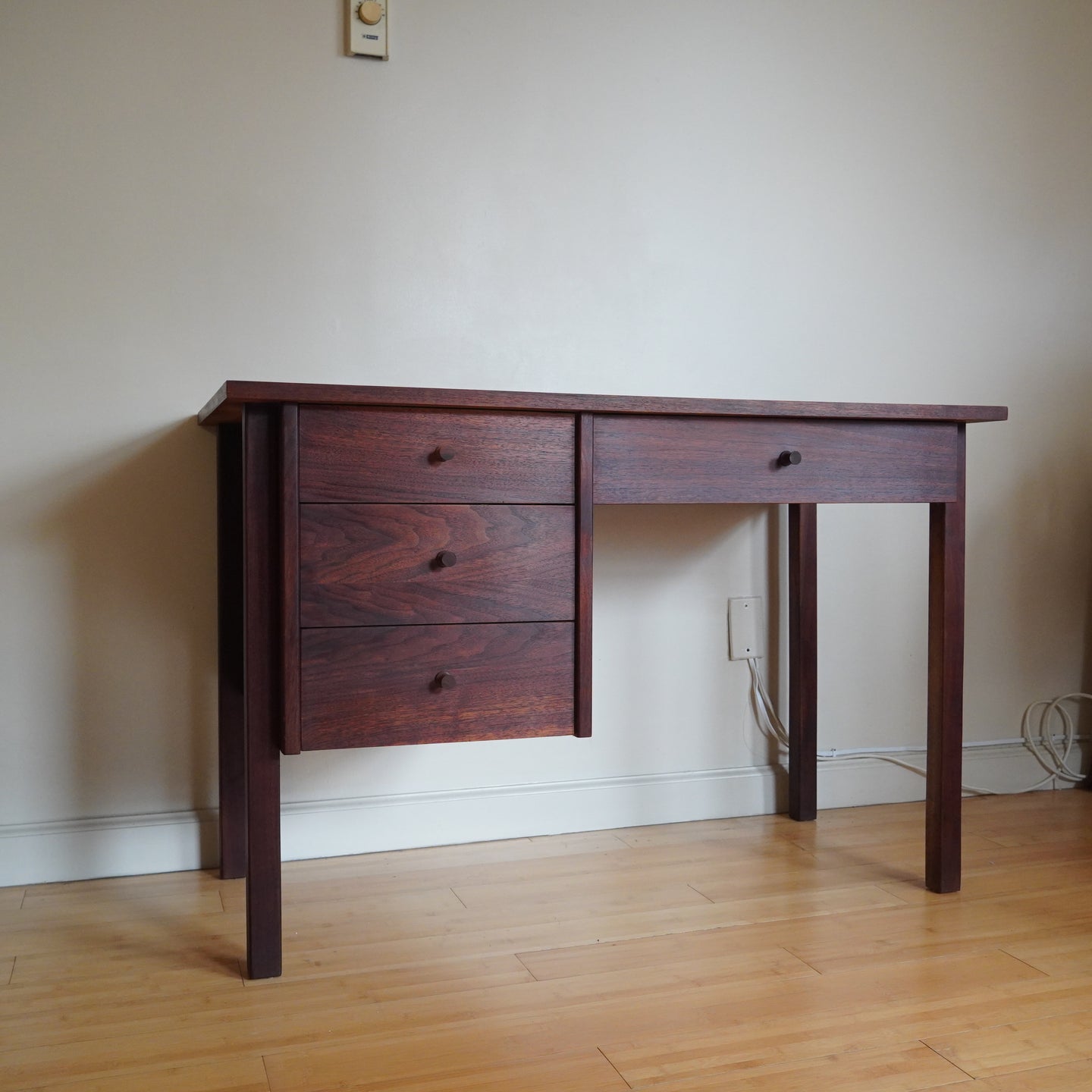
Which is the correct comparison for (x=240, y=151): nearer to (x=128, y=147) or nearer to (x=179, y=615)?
(x=128, y=147)

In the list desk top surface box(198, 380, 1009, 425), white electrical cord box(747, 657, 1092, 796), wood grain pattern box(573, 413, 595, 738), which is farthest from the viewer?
white electrical cord box(747, 657, 1092, 796)

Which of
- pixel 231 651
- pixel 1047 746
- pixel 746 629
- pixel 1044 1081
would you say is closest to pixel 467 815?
pixel 231 651

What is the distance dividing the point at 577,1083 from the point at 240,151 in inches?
55.1

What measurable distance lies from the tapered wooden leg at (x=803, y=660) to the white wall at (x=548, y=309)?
8 cm

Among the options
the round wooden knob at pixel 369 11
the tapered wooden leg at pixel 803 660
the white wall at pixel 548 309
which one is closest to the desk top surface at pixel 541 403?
the white wall at pixel 548 309

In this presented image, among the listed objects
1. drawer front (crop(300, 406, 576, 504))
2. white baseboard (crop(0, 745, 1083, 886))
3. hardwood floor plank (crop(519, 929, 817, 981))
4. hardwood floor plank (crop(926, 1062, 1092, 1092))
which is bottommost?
hardwood floor plank (crop(519, 929, 817, 981))

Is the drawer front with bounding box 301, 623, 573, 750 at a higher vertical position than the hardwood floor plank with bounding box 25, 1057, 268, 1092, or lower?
higher

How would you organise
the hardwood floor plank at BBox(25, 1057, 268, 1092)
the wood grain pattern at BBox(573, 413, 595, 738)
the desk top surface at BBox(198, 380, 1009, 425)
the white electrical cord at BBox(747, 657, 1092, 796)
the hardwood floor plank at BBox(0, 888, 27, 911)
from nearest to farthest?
the hardwood floor plank at BBox(25, 1057, 268, 1092) < the desk top surface at BBox(198, 380, 1009, 425) < the wood grain pattern at BBox(573, 413, 595, 738) < the hardwood floor plank at BBox(0, 888, 27, 911) < the white electrical cord at BBox(747, 657, 1092, 796)

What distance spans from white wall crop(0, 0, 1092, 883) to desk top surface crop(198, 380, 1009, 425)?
268mm

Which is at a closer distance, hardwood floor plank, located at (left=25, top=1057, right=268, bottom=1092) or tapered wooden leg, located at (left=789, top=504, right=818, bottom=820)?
hardwood floor plank, located at (left=25, top=1057, right=268, bottom=1092)

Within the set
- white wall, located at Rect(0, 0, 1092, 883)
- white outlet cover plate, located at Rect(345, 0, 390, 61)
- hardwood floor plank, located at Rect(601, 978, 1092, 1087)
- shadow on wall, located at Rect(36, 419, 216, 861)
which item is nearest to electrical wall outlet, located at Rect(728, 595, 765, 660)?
white wall, located at Rect(0, 0, 1092, 883)

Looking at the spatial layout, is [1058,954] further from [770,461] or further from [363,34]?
[363,34]

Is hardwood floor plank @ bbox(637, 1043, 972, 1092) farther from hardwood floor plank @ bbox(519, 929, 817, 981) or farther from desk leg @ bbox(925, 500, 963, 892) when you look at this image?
desk leg @ bbox(925, 500, 963, 892)

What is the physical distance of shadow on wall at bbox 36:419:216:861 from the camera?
5.33ft
